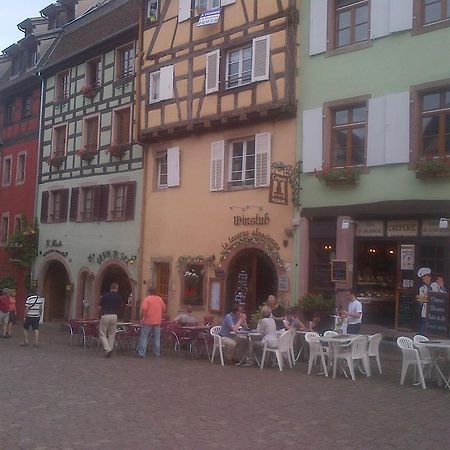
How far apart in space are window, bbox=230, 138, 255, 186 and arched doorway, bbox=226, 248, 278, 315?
1933mm

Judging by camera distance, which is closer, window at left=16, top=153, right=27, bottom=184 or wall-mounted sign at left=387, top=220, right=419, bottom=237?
wall-mounted sign at left=387, top=220, right=419, bottom=237

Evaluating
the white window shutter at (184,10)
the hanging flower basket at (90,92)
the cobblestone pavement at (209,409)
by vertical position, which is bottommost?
the cobblestone pavement at (209,409)

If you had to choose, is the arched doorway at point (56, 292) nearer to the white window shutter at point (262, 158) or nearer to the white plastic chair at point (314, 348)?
the white window shutter at point (262, 158)

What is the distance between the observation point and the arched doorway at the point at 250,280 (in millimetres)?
18531

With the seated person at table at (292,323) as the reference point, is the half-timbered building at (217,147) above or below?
above

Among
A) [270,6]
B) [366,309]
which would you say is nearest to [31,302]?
[366,309]

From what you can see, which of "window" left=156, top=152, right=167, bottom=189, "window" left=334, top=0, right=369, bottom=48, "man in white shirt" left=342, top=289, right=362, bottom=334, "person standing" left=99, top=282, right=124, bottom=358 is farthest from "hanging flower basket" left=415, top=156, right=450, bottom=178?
"window" left=156, top=152, right=167, bottom=189

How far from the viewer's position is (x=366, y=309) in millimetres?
15641

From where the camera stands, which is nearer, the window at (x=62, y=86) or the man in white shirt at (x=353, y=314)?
the man in white shirt at (x=353, y=314)

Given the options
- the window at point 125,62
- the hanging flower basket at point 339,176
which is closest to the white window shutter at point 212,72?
the hanging flower basket at point 339,176

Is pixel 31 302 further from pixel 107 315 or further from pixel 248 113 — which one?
pixel 248 113

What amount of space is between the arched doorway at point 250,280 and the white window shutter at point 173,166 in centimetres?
334

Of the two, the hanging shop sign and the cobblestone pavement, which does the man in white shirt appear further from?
the hanging shop sign

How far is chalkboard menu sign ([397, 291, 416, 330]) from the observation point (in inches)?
574
